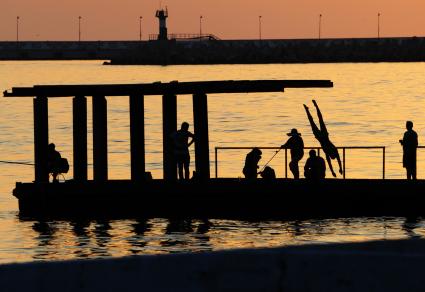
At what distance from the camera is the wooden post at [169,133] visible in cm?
2909

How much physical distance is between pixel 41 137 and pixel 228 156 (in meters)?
27.1

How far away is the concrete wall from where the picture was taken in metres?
8.80

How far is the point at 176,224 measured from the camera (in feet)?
93.4

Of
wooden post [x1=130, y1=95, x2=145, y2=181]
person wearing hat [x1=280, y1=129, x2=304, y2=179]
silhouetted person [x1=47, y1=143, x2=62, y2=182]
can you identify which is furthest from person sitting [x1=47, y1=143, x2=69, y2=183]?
person wearing hat [x1=280, y1=129, x2=304, y2=179]

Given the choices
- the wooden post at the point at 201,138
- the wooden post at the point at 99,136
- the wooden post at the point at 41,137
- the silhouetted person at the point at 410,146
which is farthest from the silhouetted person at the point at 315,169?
the wooden post at the point at 41,137

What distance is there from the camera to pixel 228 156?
185 ft

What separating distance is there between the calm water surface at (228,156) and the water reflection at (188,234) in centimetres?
2

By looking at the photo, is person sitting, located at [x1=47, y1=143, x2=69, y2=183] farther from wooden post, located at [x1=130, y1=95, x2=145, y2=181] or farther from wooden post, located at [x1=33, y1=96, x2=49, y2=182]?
wooden post, located at [x1=130, y1=95, x2=145, y2=181]

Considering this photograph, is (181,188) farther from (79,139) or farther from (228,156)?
(228,156)

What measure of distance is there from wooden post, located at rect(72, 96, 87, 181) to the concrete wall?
21103 mm

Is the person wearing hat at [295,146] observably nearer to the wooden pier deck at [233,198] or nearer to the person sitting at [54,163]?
the wooden pier deck at [233,198]

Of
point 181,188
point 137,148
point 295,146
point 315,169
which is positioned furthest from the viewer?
point 137,148

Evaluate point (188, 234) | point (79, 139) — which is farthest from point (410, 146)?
point (79, 139)

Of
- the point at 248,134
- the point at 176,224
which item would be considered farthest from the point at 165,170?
the point at 248,134
